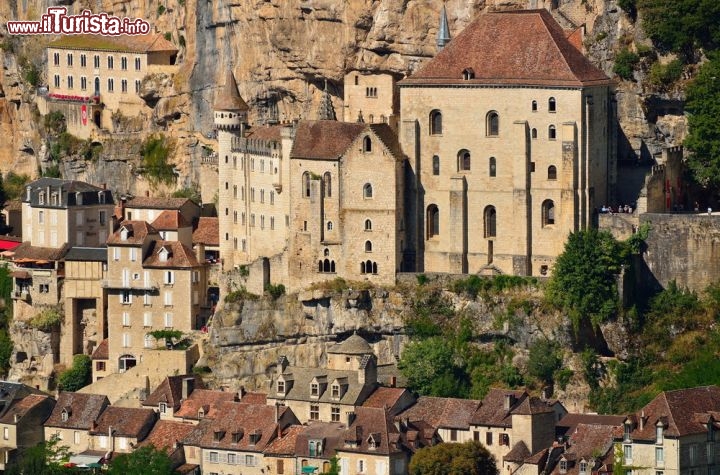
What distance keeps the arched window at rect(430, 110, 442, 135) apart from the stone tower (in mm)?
12653

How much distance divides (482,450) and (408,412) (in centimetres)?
559

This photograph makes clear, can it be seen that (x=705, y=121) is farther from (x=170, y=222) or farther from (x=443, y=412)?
(x=170, y=222)

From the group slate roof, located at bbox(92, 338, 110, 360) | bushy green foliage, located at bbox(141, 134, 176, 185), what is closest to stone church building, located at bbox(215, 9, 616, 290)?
slate roof, located at bbox(92, 338, 110, 360)

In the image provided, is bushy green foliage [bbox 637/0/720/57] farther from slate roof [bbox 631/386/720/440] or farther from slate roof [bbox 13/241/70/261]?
slate roof [bbox 13/241/70/261]

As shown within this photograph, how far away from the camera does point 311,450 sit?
134m

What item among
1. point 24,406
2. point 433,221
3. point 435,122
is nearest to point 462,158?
point 435,122

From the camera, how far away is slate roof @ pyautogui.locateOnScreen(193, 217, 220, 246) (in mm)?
154875

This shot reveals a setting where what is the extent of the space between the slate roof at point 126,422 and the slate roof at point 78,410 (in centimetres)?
44

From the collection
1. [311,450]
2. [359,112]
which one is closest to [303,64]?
[359,112]

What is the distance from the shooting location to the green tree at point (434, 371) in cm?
13962

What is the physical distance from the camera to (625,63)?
14562 cm

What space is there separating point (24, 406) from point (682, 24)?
35.1m

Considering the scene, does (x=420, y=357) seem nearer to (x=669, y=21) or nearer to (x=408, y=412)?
(x=408, y=412)

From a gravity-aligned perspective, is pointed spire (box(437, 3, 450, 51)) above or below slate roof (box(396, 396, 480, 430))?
above
